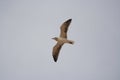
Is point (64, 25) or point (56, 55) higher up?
point (64, 25)

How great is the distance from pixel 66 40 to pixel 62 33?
36 centimetres

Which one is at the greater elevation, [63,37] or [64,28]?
[64,28]

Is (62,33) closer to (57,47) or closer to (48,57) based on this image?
(57,47)

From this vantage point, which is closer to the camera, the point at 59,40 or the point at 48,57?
the point at 59,40

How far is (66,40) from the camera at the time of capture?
13891mm

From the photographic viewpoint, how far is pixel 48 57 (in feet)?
68.0

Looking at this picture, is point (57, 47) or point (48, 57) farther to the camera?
point (48, 57)

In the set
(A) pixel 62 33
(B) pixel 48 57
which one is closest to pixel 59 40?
(A) pixel 62 33

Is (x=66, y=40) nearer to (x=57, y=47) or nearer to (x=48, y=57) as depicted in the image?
(x=57, y=47)

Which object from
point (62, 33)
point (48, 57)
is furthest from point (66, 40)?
point (48, 57)

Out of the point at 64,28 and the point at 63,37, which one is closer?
the point at 64,28

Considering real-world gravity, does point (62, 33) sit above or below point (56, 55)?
above

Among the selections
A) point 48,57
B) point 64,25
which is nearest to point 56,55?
point 64,25

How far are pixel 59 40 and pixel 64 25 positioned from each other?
2.68 feet
